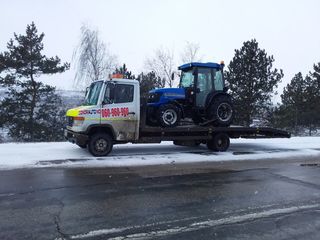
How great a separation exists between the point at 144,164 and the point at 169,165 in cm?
71

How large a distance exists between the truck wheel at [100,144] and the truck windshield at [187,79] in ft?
12.6

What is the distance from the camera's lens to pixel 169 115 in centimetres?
1347

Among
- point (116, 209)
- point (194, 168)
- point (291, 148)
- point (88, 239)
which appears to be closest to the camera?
point (88, 239)

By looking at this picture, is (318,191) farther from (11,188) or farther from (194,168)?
(11,188)

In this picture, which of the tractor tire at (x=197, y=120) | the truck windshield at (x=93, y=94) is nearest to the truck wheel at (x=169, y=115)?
the tractor tire at (x=197, y=120)

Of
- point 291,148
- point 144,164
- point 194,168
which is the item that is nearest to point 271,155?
point 291,148

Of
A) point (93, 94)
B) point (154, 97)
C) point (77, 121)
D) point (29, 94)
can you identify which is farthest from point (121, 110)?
point (29, 94)

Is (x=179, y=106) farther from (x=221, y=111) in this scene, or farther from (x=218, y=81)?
(x=218, y=81)

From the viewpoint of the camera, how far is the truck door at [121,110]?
12.2 meters

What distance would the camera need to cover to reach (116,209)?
21.1 ft

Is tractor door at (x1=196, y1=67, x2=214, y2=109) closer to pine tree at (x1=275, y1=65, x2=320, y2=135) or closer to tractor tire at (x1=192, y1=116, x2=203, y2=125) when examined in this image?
tractor tire at (x1=192, y1=116, x2=203, y2=125)

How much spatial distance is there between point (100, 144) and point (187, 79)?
14.4 ft

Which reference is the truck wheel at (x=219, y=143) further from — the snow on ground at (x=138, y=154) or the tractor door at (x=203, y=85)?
the tractor door at (x=203, y=85)

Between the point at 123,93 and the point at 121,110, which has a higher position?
the point at 123,93
